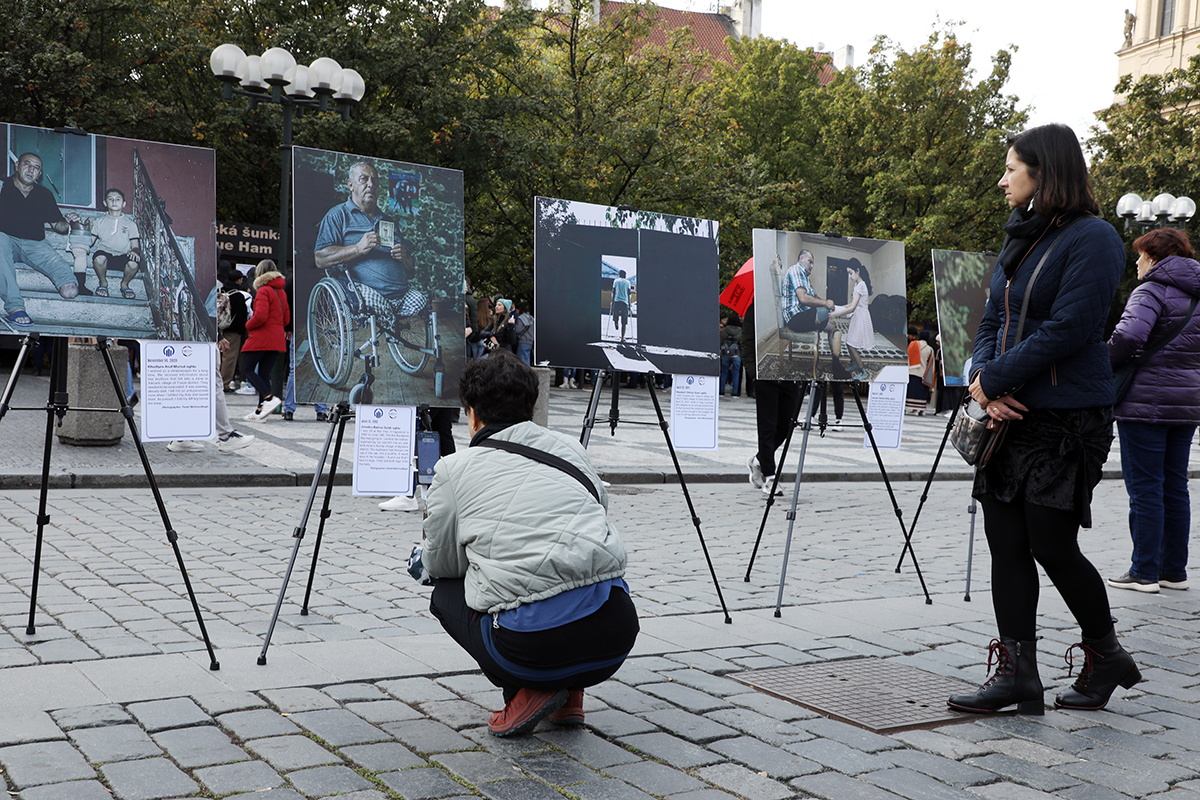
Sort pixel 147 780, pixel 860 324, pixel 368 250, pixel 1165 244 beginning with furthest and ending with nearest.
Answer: pixel 860 324 → pixel 1165 244 → pixel 368 250 → pixel 147 780

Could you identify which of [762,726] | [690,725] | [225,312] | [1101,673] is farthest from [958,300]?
[225,312]

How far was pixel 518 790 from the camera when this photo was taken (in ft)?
10.2

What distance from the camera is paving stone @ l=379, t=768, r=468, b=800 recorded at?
3.07 m

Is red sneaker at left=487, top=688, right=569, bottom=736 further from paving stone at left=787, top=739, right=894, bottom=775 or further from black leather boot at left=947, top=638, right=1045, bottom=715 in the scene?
black leather boot at left=947, top=638, right=1045, bottom=715

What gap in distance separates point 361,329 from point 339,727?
79.1 inches

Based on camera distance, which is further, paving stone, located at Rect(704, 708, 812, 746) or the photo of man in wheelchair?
the photo of man in wheelchair

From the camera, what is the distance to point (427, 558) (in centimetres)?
364

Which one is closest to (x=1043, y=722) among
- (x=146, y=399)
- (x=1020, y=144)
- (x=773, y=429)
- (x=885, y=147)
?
(x=1020, y=144)

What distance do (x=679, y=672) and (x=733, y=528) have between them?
13.3 feet

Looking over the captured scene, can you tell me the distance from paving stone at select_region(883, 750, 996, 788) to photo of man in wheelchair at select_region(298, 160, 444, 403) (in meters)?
2.78

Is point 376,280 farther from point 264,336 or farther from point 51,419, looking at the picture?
point 264,336

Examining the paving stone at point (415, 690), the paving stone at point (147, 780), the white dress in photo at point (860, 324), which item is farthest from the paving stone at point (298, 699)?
the white dress in photo at point (860, 324)

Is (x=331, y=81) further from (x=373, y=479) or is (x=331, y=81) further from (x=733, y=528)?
(x=373, y=479)

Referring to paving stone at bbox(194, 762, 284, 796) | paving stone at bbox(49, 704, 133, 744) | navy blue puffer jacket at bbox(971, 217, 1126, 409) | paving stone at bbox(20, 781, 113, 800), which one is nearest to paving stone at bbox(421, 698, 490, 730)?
paving stone at bbox(194, 762, 284, 796)
